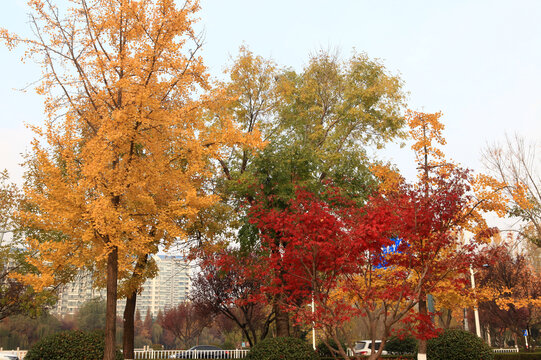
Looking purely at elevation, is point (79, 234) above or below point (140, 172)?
below

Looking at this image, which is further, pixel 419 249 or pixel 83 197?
pixel 419 249

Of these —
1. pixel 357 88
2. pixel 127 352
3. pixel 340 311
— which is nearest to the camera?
pixel 340 311

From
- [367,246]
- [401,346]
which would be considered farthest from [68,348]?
[401,346]

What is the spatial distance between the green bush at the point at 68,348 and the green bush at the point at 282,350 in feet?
13.5

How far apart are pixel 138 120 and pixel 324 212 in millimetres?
5026

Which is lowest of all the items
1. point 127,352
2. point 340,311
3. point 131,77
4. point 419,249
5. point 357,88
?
point 127,352

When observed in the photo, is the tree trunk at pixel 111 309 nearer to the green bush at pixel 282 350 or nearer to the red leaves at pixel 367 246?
the red leaves at pixel 367 246

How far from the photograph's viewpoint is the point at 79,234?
10719mm

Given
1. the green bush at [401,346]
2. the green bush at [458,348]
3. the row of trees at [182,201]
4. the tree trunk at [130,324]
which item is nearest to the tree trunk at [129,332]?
the tree trunk at [130,324]

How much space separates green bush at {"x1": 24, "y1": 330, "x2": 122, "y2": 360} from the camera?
10727 millimetres

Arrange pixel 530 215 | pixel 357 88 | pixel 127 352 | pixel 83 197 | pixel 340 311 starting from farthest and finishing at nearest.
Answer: pixel 357 88
pixel 127 352
pixel 530 215
pixel 83 197
pixel 340 311

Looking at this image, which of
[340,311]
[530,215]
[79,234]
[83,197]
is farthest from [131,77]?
[530,215]

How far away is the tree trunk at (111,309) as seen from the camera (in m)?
10.2

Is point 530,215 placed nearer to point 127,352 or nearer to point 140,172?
point 140,172
